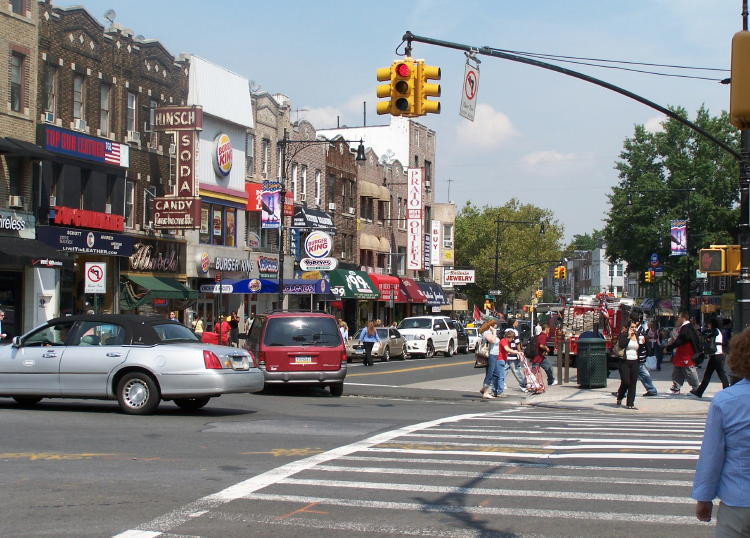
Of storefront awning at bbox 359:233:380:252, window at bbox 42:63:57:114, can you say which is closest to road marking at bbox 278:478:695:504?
window at bbox 42:63:57:114

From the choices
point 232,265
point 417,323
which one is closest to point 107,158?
point 232,265

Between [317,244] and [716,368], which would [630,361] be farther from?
[317,244]

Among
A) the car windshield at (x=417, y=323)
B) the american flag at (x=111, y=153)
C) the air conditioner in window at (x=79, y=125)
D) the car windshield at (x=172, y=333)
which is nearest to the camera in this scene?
the car windshield at (x=172, y=333)

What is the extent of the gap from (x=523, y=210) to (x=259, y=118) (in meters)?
57.7

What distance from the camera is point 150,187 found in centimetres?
4047

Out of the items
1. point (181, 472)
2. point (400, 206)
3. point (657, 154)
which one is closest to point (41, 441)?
point (181, 472)

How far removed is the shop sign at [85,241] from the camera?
110 feet

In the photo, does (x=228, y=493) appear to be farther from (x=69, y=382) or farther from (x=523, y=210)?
(x=523, y=210)

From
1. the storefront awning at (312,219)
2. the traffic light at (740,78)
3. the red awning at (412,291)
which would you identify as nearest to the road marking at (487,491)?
the traffic light at (740,78)

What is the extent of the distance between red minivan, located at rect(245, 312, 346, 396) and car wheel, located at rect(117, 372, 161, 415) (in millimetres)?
5703

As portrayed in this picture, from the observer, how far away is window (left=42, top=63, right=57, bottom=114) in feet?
113

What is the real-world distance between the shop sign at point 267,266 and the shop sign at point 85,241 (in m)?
10.5

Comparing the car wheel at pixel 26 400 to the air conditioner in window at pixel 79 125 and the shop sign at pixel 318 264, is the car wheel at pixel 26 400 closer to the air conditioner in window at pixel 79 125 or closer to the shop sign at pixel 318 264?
the air conditioner in window at pixel 79 125

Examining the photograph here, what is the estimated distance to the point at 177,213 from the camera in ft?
130
